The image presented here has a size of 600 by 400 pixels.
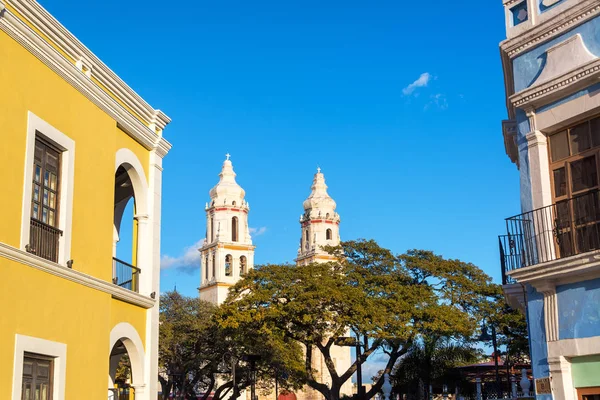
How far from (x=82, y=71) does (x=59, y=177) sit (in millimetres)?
1862

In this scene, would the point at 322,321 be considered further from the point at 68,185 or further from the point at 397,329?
the point at 68,185

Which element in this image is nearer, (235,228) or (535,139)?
(535,139)

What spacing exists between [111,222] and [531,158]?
22.3ft

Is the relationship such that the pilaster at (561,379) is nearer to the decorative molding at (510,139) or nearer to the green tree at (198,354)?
the decorative molding at (510,139)

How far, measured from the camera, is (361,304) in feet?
103

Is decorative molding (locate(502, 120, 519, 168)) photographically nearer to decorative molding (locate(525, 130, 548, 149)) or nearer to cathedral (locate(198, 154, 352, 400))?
decorative molding (locate(525, 130, 548, 149))

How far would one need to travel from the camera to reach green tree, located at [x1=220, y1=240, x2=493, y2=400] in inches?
1221

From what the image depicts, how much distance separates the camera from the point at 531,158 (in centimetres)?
966

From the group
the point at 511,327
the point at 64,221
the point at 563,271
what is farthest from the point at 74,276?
the point at 511,327

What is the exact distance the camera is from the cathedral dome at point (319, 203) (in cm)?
7219

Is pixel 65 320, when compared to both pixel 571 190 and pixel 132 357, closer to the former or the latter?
pixel 132 357

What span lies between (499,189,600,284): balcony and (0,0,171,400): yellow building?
20.2 ft

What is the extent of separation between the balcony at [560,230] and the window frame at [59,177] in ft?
20.1

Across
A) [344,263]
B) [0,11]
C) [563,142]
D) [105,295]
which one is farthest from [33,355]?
[344,263]
